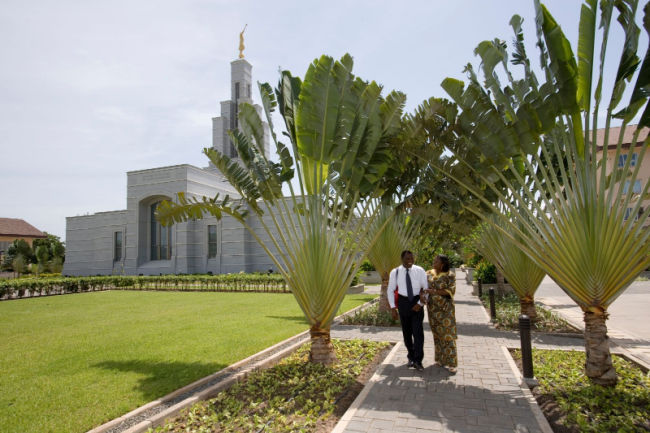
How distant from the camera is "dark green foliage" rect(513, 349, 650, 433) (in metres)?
4.20

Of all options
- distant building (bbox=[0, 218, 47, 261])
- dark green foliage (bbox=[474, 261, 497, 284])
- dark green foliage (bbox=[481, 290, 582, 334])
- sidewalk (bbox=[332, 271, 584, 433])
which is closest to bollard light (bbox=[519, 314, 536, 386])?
sidewalk (bbox=[332, 271, 584, 433])

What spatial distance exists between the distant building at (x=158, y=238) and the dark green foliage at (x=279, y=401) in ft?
115

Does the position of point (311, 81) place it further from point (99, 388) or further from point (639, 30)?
point (99, 388)

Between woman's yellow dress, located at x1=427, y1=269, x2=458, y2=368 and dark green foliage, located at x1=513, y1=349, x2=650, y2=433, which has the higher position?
woman's yellow dress, located at x1=427, y1=269, x2=458, y2=368

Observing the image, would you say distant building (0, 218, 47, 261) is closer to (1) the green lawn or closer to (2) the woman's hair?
(1) the green lawn

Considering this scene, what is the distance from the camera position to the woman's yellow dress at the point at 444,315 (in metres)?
6.23

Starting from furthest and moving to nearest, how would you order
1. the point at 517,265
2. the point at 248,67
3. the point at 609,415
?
1. the point at 248,67
2. the point at 517,265
3. the point at 609,415

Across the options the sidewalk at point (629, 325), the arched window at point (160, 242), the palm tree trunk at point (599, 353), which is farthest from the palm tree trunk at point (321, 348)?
the arched window at point (160, 242)

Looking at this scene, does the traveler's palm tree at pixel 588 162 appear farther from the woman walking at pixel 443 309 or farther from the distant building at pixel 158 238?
the distant building at pixel 158 238

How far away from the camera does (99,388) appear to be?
572cm

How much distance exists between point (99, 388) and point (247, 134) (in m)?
5.06

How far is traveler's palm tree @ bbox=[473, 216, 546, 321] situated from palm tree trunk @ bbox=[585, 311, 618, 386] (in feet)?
16.3

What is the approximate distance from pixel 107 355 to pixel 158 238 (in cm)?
4041

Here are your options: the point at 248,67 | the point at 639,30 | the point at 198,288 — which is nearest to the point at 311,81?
the point at 639,30
